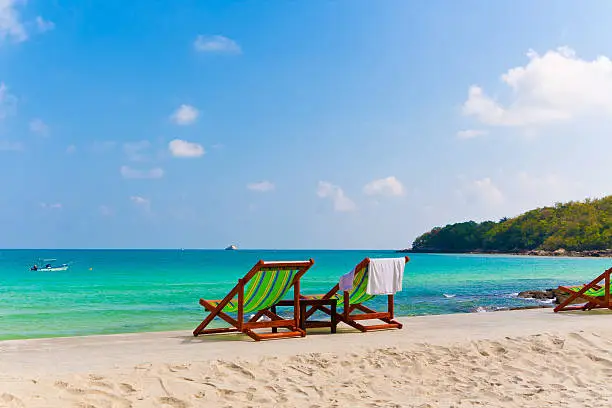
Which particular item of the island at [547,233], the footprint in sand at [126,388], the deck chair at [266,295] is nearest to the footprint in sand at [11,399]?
the footprint in sand at [126,388]

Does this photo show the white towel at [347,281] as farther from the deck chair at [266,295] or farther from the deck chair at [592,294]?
the deck chair at [592,294]

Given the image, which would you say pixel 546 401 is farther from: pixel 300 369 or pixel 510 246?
pixel 510 246

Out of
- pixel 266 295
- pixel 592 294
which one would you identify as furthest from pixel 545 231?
pixel 266 295

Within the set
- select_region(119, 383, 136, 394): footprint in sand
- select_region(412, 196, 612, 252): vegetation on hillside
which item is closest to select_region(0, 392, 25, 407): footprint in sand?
select_region(119, 383, 136, 394): footprint in sand

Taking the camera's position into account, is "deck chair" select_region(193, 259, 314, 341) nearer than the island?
Yes

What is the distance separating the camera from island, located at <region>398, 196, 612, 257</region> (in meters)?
107

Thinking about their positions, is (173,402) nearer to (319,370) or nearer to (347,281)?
(319,370)

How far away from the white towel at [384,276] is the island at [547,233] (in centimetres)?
9741

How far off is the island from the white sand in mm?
98269

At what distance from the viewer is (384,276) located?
8.37 metres

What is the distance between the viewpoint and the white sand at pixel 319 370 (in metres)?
5.03

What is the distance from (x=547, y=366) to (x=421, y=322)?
3.29 meters

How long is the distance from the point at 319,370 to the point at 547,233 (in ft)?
412

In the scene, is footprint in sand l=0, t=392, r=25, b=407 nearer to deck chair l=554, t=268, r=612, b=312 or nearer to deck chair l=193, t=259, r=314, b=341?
deck chair l=193, t=259, r=314, b=341
